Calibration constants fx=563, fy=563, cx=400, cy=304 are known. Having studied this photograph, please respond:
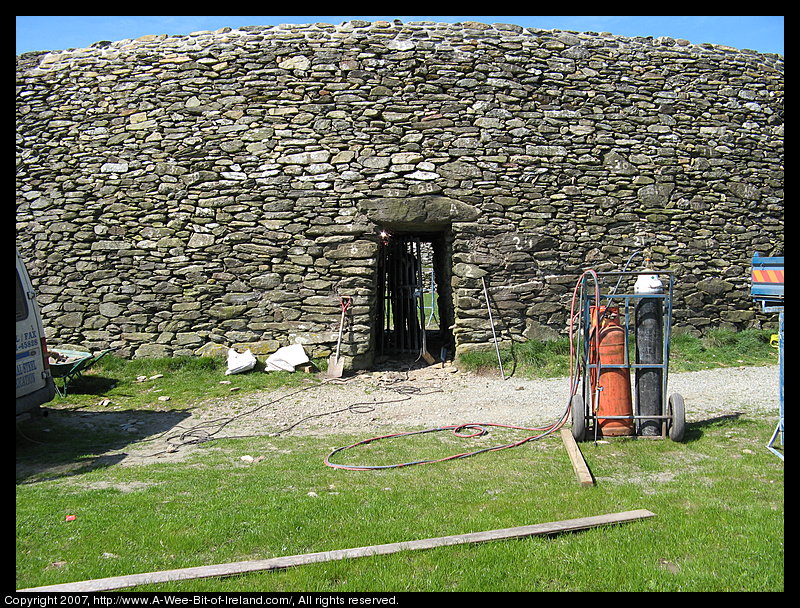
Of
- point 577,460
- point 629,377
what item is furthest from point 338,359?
point 577,460

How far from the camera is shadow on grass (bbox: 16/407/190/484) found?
529 centimetres

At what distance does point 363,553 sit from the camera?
3.27 metres

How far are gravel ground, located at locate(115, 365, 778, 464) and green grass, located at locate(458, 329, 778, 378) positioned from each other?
0.31m

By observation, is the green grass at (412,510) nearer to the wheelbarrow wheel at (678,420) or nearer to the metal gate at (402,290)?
the wheelbarrow wheel at (678,420)

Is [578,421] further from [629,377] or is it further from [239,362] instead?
[239,362]

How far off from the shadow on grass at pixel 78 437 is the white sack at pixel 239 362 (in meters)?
1.63

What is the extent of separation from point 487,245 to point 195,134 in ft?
17.7

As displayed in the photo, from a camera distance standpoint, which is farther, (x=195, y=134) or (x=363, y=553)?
(x=195, y=134)

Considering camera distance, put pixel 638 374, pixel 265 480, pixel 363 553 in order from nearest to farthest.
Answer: pixel 363 553
pixel 265 480
pixel 638 374

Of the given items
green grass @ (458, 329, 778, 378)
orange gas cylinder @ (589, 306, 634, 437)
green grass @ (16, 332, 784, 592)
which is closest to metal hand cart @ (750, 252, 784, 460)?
green grass @ (16, 332, 784, 592)

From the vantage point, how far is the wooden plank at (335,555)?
3002mm
